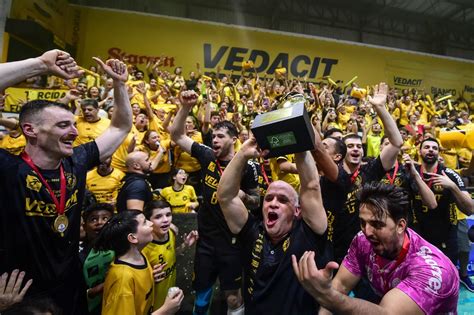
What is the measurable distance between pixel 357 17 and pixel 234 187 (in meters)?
24.8

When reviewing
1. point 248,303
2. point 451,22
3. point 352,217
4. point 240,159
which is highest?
point 451,22

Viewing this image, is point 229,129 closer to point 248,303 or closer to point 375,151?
point 248,303

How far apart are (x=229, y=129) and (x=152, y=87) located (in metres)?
7.58

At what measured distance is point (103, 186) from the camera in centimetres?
476

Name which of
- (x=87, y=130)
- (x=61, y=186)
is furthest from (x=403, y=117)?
(x=61, y=186)

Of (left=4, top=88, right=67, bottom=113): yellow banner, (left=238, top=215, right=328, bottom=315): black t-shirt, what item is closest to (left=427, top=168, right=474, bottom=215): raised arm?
(left=238, top=215, right=328, bottom=315): black t-shirt

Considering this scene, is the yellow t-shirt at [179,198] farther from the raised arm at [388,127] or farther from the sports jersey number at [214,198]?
the raised arm at [388,127]

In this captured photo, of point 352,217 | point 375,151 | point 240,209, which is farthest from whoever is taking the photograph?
point 375,151

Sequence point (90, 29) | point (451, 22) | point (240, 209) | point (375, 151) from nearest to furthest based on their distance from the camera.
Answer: point (240, 209) → point (375, 151) → point (90, 29) → point (451, 22)

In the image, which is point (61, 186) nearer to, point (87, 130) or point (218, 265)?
point (218, 265)

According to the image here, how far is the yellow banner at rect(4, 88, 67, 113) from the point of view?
8.27m

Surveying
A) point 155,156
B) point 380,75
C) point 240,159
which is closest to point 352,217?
point 240,159

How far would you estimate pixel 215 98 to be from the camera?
34.8 feet

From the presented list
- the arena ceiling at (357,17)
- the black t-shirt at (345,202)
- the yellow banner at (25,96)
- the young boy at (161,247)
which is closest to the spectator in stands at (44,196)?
the young boy at (161,247)
